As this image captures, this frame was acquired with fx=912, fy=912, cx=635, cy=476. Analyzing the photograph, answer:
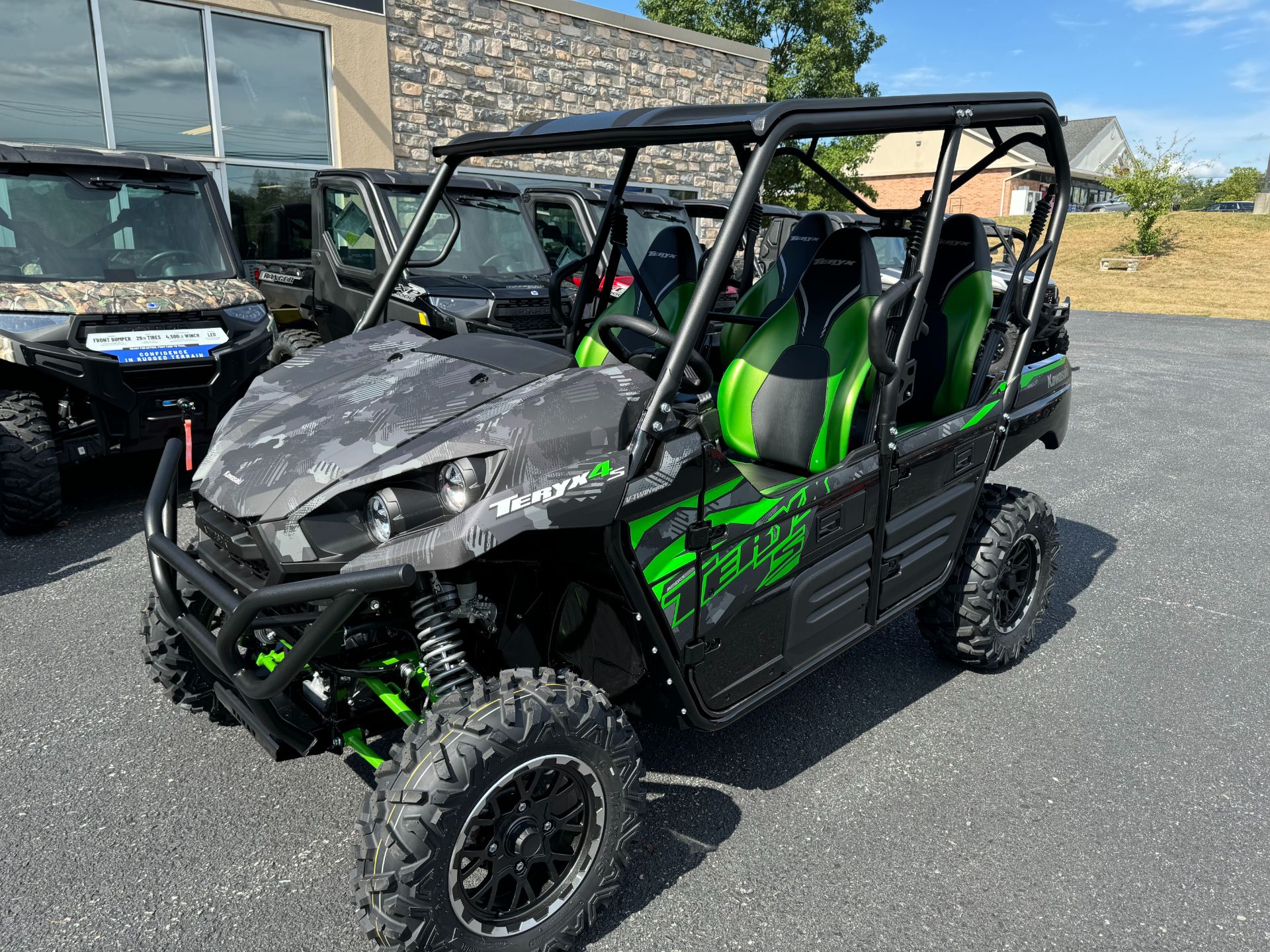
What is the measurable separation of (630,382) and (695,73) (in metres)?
15.4

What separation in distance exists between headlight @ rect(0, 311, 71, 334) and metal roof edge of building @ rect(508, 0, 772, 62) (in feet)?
33.3

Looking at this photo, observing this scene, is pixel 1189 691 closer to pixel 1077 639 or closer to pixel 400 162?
pixel 1077 639

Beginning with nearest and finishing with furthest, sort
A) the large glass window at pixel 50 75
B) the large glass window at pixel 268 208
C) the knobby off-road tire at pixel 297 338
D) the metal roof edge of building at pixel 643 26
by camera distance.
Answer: the knobby off-road tire at pixel 297 338 → the large glass window at pixel 50 75 → the large glass window at pixel 268 208 → the metal roof edge of building at pixel 643 26

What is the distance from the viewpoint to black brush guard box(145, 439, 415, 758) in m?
1.85

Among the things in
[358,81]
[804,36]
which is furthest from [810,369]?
[804,36]

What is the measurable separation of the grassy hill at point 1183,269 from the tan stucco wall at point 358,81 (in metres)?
15.0

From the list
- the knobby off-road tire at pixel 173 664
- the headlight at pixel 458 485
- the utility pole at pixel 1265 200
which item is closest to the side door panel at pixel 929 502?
the headlight at pixel 458 485

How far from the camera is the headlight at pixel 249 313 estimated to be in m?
5.57

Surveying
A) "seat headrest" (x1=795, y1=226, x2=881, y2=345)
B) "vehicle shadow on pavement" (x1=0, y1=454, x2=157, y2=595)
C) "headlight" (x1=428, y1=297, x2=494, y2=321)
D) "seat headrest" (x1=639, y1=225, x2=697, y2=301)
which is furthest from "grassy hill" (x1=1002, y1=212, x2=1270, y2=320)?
"vehicle shadow on pavement" (x1=0, y1=454, x2=157, y2=595)

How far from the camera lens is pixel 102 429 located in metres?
5.01

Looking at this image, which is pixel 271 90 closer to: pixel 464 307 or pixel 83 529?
pixel 464 307

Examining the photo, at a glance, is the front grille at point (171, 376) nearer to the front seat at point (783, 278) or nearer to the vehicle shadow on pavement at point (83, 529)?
the vehicle shadow on pavement at point (83, 529)

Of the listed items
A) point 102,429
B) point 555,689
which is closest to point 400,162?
point 102,429

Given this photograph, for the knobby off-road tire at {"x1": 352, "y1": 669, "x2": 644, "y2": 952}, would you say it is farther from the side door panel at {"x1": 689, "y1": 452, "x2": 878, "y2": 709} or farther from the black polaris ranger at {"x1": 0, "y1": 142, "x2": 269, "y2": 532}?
the black polaris ranger at {"x1": 0, "y1": 142, "x2": 269, "y2": 532}
